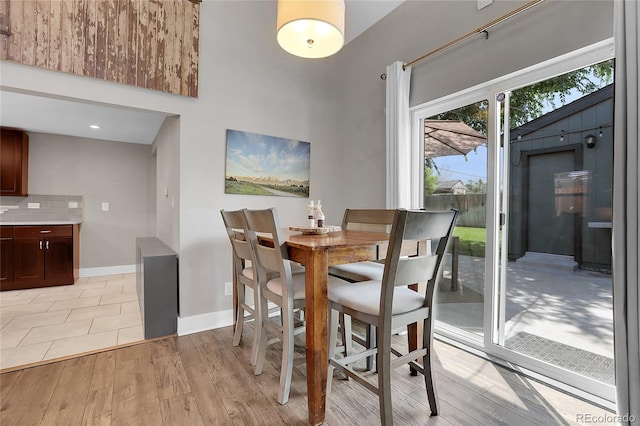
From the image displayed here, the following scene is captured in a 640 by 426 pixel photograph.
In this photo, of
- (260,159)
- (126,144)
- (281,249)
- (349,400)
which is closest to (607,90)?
(281,249)

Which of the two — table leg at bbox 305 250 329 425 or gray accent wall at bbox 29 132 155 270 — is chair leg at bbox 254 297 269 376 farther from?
gray accent wall at bbox 29 132 155 270

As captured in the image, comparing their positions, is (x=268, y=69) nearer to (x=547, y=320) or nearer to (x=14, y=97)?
(x=14, y=97)

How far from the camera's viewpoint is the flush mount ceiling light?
1501 mm

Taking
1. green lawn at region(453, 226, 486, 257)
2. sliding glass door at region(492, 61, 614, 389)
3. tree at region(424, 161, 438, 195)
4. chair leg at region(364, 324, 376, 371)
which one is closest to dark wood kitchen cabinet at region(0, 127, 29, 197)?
chair leg at region(364, 324, 376, 371)

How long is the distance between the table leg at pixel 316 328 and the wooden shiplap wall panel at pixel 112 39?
2.00m

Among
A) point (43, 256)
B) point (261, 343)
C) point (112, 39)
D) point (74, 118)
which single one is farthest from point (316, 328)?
point (43, 256)

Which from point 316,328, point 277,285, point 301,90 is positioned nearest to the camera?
point 316,328

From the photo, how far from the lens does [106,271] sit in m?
4.61

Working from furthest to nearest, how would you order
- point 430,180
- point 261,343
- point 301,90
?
point 301,90 < point 430,180 < point 261,343

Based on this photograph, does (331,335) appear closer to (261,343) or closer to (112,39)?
(261,343)

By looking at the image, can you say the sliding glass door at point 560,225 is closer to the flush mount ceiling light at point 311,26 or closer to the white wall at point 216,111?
the flush mount ceiling light at point 311,26

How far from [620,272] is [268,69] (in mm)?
3029

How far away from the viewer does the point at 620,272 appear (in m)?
1.32

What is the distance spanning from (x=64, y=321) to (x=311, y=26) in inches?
131
